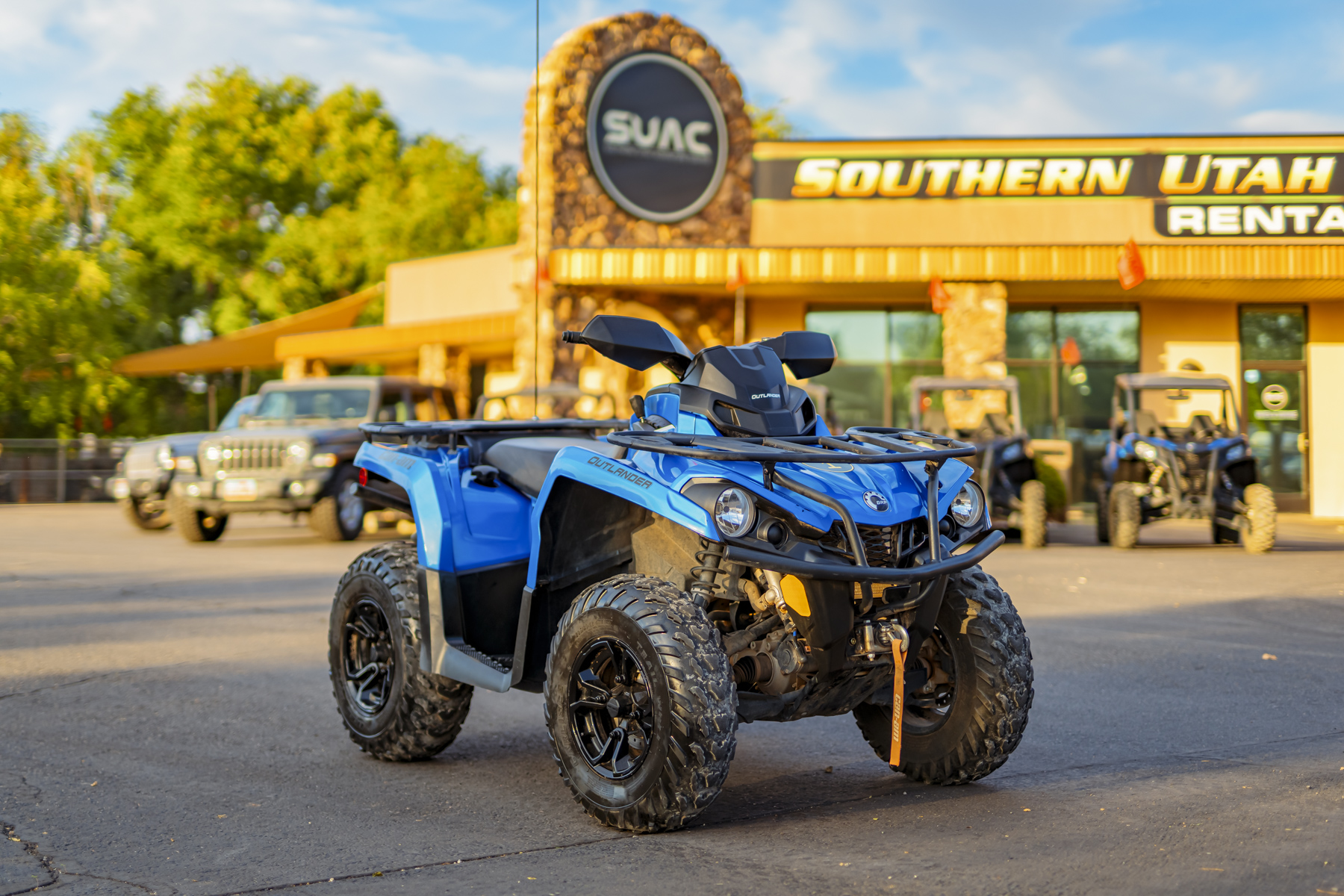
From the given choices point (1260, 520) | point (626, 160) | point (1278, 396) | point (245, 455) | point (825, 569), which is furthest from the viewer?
point (1278, 396)

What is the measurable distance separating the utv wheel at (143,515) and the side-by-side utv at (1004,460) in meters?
10.5

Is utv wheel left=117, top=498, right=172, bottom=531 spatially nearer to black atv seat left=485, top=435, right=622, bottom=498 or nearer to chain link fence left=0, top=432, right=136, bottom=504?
chain link fence left=0, top=432, right=136, bottom=504

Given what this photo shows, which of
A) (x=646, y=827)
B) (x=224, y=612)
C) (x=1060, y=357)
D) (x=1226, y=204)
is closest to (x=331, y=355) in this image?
(x=1060, y=357)

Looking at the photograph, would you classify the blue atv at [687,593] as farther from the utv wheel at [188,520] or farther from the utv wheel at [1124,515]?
the utv wheel at [188,520]

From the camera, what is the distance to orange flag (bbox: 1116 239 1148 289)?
2092 cm

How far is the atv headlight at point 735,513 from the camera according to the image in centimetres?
404

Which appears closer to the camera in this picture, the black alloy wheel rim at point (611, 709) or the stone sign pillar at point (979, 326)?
the black alloy wheel rim at point (611, 709)

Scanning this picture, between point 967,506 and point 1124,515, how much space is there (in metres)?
11.5

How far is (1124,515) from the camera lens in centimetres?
1530

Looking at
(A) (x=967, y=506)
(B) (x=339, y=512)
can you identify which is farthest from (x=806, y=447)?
(B) (x=339, y=512)

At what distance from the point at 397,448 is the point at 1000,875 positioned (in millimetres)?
3097

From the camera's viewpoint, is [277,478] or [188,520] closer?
[277,478]

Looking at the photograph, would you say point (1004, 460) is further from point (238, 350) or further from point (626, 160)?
point (238, 350)

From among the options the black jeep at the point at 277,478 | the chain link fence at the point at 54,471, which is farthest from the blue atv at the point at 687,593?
the chain link fence at the point at 54,471
